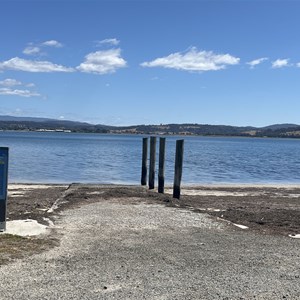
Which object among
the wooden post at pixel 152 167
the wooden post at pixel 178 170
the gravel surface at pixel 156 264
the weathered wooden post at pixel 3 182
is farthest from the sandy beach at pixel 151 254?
the wooden post at pixel 152 167

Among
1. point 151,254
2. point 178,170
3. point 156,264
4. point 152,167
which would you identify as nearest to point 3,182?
point 151,254

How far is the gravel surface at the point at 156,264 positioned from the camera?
698cm

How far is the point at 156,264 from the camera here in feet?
27.9

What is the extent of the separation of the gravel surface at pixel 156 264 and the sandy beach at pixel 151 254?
0.01m

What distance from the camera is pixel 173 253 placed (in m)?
9.41

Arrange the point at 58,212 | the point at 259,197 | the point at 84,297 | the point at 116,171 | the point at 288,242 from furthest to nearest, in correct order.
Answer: the point at 116,171 → the point at 259,197 → the point at 58,212 → the point at 288,242 → the point at 84,297

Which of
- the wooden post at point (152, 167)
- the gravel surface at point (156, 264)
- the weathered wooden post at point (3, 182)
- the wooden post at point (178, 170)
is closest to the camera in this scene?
the gravel surface at point (156, 264)

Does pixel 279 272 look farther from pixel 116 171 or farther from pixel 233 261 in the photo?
pixel 116 171

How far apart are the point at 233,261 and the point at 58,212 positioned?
6.82m

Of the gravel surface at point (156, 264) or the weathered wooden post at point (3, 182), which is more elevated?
the weathered wooden post at point (3, 182)

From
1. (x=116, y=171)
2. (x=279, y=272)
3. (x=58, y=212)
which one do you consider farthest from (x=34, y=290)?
(x=116, y=171)

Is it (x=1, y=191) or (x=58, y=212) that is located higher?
(x=1, y=191)

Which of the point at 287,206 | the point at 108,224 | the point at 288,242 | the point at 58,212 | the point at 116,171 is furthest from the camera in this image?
the point at 116,171

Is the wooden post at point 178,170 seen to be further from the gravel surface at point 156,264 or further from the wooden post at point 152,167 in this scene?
the gravel surface at point 156,264
